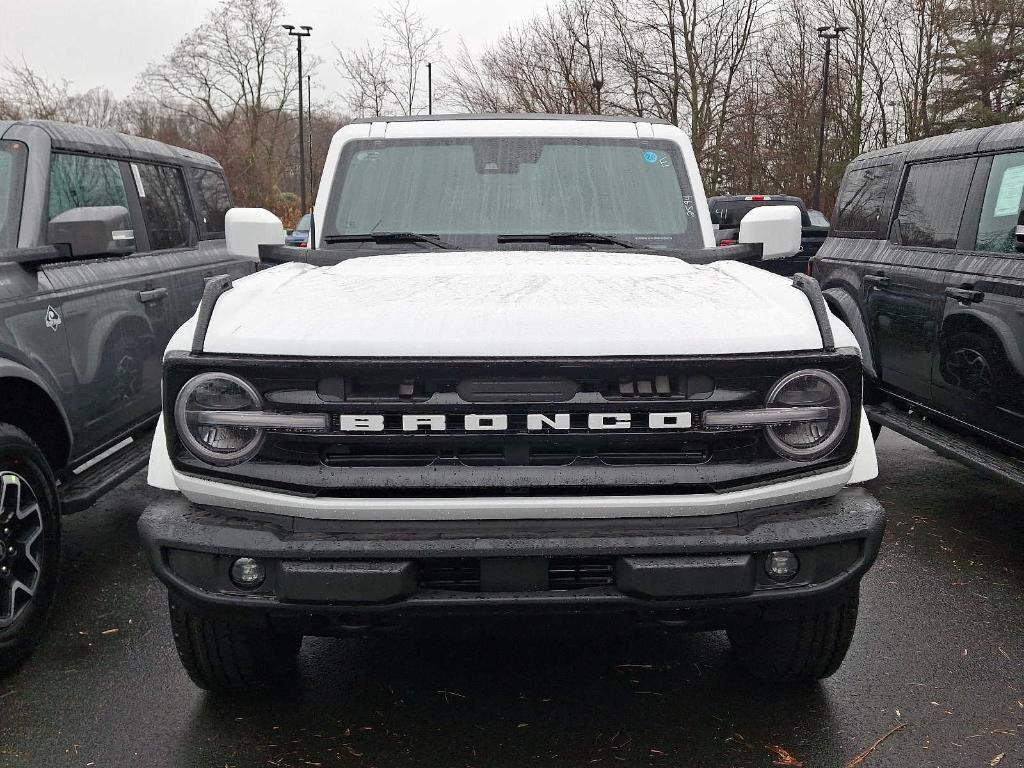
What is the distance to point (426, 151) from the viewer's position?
4109mm

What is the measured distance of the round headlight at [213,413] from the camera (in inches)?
96.3

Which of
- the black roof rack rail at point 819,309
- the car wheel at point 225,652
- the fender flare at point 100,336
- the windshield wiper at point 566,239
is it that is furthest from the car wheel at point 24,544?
the black roof rack rail at point 819,309

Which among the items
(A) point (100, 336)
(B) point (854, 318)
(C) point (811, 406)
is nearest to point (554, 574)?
(C) point (811, 406)

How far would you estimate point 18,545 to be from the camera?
3369 millimetres

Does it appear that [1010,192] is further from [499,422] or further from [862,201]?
[499,422]

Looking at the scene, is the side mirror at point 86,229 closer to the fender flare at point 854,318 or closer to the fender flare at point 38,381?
the fender flare at point 38,381

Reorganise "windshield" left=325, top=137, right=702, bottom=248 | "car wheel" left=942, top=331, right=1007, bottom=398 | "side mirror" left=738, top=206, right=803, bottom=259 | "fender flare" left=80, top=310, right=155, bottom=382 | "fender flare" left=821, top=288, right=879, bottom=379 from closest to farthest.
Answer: "side mirror" left=738, top=206, right=803, bottom=259
"windshield" left=325, top=137, right=702, bottom=248
"fender flare" left=80, top=310, right=155, bottom=382
"car wheel" left=942, top=331, right=1007, bottom=398
"fender flare" left=821, top=288, right=879, bottom=379

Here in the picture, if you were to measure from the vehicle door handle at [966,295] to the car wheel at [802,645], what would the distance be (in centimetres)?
242

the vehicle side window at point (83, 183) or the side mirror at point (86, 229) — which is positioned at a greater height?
the vehicle side window at point (83, 183)

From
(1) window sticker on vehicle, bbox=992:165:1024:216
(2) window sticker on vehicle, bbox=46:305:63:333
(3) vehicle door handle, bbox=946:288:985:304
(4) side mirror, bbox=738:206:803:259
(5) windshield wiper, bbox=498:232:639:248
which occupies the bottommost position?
(2) window sticker on vehicle, bbox=46:305:63:333

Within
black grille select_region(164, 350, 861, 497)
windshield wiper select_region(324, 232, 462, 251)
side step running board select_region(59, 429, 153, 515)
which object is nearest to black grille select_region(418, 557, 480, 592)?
black grille select_region(164, 350, 861, 497)

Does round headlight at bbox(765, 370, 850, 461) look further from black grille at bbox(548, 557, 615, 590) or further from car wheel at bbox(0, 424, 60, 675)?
car wheel at bbox(0, 424, 60, 675)

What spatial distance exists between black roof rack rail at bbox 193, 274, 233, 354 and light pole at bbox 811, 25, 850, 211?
36173mm

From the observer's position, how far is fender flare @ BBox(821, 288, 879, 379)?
593cm
